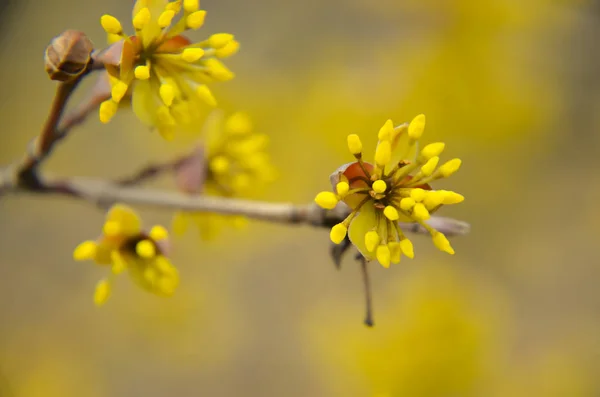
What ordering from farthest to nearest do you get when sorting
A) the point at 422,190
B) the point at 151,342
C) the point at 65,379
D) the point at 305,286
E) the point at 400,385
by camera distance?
the point at 305,286, the point at 151,342, the point at 65,379, the point at 400,385, the point at 422,190

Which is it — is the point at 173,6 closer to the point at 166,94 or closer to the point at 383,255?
the point at 166,94

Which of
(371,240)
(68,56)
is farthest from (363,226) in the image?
(68,56)

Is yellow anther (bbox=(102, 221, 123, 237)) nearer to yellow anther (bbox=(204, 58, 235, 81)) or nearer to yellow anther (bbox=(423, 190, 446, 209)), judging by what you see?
yellow anther (bbox=(204, 58, 235, 81))

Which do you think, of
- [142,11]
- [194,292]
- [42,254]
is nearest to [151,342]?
[194,292]

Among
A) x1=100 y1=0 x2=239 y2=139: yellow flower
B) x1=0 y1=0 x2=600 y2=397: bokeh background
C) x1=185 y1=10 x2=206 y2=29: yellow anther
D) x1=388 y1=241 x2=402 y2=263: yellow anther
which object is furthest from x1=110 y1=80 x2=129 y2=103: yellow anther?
x1=0 y1=0 x2=600 y2=397: bokeh background

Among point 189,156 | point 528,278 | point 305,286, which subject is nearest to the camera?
point 189,156

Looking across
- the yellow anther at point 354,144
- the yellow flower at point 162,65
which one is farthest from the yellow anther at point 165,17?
the yellow anther at point 354,144

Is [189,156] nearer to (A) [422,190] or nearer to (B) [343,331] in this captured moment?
(A) [422,190]
